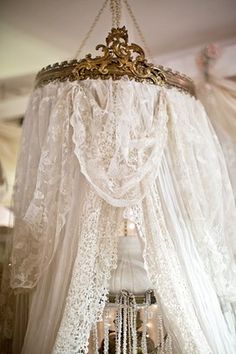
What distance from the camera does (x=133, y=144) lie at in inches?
41.3

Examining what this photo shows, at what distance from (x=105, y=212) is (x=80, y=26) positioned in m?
1.01

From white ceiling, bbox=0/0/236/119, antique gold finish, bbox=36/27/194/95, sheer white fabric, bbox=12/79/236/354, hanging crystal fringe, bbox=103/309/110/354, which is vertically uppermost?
white ceiling, bbox=0/0/236/119

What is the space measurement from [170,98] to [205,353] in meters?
0.79

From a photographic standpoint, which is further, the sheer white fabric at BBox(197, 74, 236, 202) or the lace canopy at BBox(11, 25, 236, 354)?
the sheer white fabric at BBox(197, 74, 236, 202)

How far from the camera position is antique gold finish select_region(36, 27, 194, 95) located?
1116 mm

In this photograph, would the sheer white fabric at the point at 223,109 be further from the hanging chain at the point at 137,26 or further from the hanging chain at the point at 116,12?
the hanging chain at the point at 116,12

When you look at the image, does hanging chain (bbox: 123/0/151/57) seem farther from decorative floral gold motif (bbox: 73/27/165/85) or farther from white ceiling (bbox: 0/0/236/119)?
decorative floral gold motif (bbox: 73/27/165/85)

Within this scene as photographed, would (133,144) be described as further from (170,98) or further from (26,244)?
(26,244)

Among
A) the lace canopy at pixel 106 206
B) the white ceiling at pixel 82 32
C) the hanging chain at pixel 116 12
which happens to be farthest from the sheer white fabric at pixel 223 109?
the hanging chain at pixel 116 12

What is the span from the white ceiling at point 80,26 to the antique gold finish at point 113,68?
1.64ft

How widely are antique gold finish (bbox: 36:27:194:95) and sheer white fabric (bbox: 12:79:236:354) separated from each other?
36 millimetres

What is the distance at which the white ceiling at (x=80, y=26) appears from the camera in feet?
5.15

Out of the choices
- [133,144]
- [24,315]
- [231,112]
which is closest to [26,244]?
[24,315]

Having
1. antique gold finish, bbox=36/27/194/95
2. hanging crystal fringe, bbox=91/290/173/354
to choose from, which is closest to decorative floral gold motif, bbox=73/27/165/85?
antique gold finish, bbox=36/27/194/95
